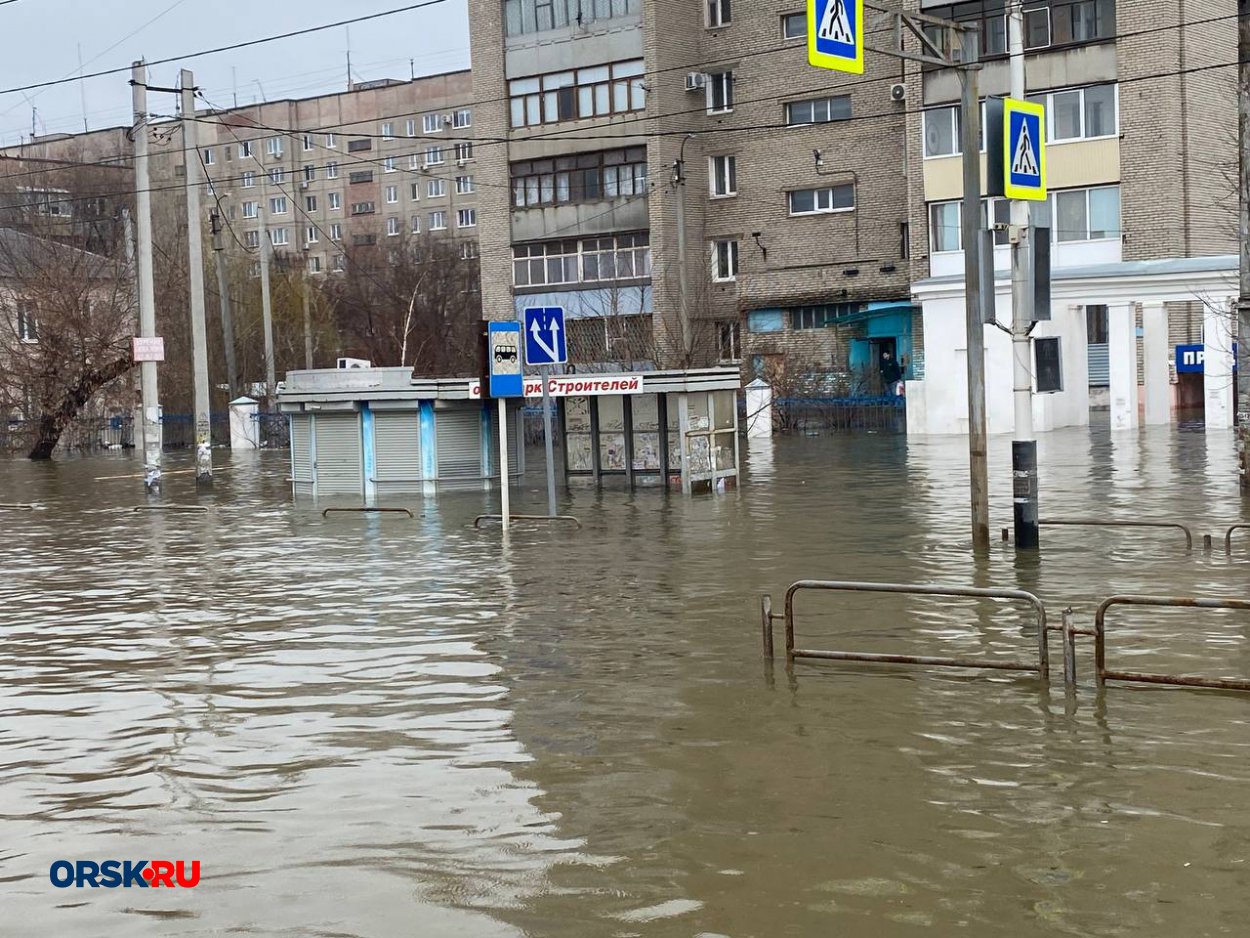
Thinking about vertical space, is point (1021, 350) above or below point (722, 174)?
below

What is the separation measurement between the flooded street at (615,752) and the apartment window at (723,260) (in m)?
39.8

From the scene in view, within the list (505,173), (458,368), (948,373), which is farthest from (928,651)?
(458,368)

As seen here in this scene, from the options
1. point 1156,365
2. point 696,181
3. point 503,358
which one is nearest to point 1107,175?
point 1156,365

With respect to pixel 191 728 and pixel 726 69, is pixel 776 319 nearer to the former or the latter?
pixel 726 69

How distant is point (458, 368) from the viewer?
72.6 m

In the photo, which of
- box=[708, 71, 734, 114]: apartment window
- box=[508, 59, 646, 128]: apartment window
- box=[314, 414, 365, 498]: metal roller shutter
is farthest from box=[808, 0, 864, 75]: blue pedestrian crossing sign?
box=[708, 71, 734, 114]: apartment window

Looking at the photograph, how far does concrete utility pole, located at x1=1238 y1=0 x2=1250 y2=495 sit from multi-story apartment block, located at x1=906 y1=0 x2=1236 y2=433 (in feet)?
59.2

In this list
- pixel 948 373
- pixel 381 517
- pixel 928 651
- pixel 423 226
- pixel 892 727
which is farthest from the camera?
pixel 423 226

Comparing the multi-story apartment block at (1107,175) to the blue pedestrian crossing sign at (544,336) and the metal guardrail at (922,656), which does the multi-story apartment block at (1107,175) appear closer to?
the blue pedestrian crossing sign at (544,336)

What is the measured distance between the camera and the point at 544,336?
67.3ft

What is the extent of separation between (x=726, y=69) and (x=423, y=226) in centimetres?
4136

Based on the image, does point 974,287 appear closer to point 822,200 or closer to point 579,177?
point 822,200

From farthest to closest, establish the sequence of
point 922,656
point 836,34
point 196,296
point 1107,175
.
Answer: point 1107,175, point 196,296, point 836,34, point 922,656

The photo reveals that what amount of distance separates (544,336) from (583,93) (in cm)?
3622
